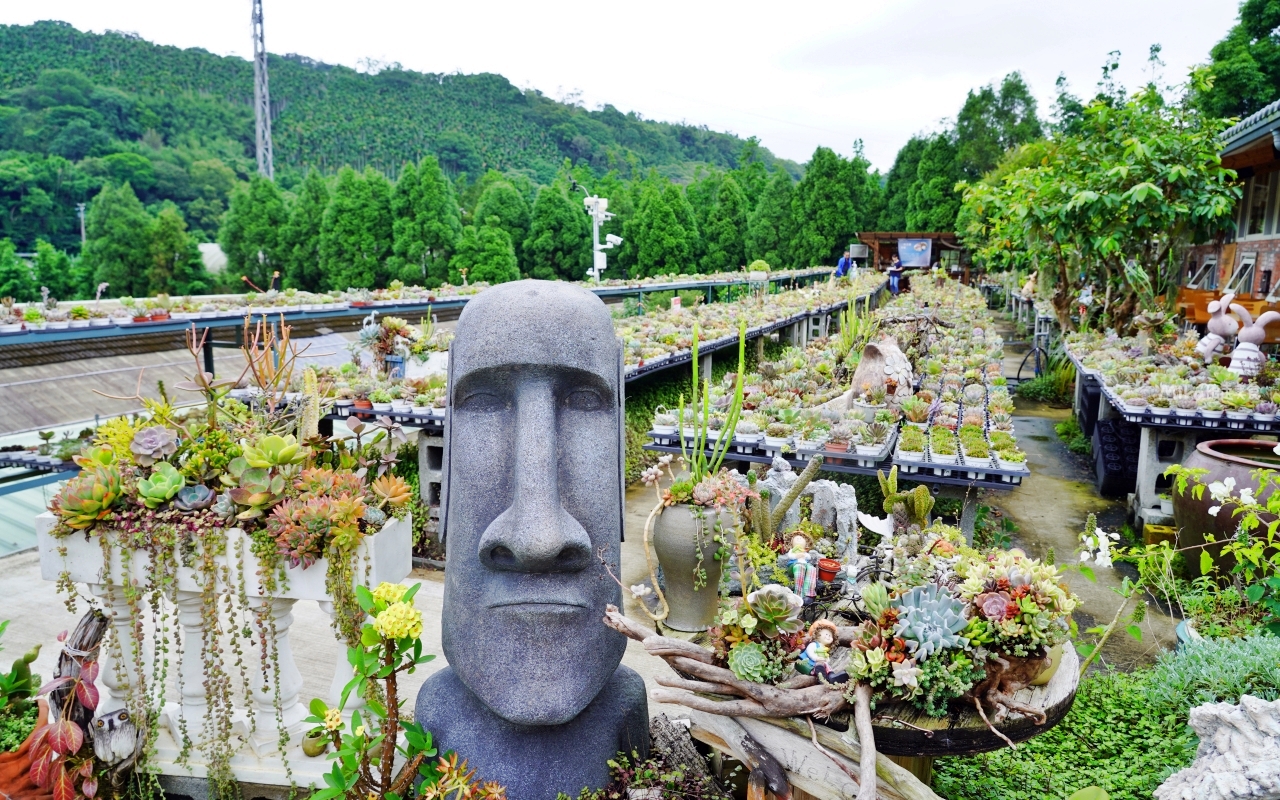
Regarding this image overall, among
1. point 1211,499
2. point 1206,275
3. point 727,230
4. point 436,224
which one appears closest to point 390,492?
point 1211,499

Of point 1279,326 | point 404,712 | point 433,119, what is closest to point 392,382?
point 404,712

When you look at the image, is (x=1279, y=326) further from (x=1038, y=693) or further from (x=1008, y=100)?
(x=1008, y=100)

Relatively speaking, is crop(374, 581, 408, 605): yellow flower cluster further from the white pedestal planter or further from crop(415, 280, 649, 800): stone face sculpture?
the white pedestal planter

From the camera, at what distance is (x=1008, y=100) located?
106 ft

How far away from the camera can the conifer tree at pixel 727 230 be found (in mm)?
30969

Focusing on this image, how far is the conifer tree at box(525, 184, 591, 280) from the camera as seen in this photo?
25266mm

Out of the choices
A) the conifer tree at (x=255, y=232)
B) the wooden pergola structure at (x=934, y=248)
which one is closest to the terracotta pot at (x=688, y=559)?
the conifer tree at (x=255, y=232)

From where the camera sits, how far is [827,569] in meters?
3.21

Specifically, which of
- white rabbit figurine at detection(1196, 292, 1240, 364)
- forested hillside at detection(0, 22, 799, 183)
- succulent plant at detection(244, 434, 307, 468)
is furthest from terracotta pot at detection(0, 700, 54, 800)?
forested hillside at detection(0, 22, 799, 183)

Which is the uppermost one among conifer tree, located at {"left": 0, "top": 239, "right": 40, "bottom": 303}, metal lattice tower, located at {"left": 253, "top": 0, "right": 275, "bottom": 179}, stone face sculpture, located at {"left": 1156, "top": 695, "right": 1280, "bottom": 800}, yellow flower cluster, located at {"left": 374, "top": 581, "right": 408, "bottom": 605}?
metal lattice tower, located at {"left": 253, "top": 0, "right": 275, "bottom": 179}

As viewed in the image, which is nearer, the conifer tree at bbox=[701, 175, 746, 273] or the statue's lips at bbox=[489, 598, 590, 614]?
the statue's lips at bbox=[489, 598, 590, 614]

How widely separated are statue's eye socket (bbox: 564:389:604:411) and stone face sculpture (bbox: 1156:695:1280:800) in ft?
6.24

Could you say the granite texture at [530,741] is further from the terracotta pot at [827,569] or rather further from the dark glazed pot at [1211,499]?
the dark glazed pot at [1211,499]

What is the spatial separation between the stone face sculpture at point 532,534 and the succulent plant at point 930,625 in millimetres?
862
